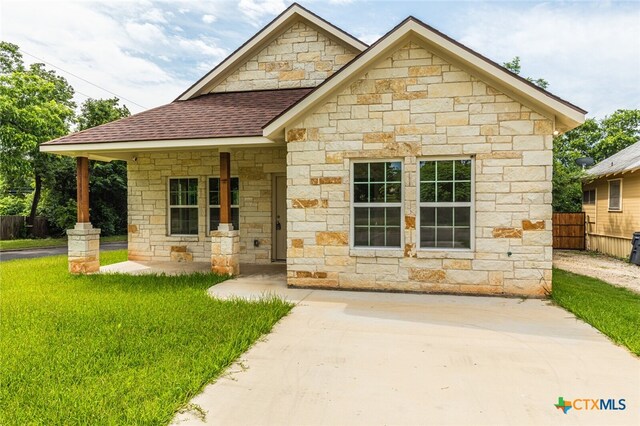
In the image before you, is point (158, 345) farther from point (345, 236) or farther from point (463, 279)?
point (463, 279)

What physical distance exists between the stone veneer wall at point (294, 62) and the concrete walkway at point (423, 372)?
7.17 m

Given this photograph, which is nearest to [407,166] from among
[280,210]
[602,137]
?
[280,210]

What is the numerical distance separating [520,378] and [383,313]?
2.36m

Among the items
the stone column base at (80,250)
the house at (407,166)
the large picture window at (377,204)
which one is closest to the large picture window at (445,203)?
the house at (407,166)

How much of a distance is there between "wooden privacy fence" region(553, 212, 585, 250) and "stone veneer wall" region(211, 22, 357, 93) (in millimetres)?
12707

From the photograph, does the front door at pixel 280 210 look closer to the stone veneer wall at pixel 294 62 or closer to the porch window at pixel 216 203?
the porch window at pixel 216 203

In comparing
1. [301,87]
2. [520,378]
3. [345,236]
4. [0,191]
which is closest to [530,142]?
[345,236]

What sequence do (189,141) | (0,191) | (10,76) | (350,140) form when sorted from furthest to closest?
1. (0,191)
2. (10,76)
3. (189,141)
4. (350,140)

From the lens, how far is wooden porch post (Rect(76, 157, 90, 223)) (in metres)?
8.90

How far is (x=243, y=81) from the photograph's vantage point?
1095 cm

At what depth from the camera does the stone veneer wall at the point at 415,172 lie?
6590mm

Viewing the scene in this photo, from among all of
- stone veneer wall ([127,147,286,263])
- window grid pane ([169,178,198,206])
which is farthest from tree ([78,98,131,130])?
window grid pane ([169,178,198,206])

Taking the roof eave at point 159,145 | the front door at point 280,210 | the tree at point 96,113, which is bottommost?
the front door at point 280,210

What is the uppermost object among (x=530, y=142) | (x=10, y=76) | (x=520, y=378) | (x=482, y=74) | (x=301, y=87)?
(x=10, y=76)
